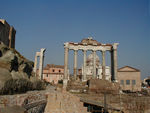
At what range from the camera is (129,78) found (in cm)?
4538

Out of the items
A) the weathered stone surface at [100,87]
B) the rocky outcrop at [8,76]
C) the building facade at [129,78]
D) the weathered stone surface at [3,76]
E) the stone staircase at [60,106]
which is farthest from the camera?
the building facade at [129,78]

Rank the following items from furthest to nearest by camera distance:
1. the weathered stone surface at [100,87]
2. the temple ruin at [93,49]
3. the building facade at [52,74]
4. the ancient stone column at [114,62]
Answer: the building facade at [52,74], the temple ruin at [93,49], the ancient stone column at [114,62], the weathered stone surface at [100,87]

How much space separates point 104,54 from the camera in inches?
1326

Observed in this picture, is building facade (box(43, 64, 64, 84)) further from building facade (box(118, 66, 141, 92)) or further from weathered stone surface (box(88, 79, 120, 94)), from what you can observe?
weathered stone surface (box(88, 79, 120, 94))

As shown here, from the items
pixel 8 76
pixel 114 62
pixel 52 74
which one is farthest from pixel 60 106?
pixel 52 74

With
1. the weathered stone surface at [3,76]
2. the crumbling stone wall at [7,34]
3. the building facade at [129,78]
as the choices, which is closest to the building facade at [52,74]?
the building facade at [129,78]

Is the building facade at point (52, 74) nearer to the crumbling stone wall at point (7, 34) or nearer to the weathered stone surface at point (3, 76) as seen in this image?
the crumbling stone wall at point (7, 34)

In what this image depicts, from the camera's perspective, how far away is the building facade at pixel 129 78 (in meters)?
44.5

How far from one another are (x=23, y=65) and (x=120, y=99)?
45.8ft

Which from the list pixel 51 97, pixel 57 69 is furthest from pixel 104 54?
pixel 57 69

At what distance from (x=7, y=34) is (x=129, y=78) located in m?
34.7

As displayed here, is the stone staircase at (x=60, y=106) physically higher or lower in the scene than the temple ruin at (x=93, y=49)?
lower

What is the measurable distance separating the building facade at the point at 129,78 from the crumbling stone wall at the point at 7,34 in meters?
31.4

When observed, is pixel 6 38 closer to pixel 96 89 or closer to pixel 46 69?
pixel 96 89
